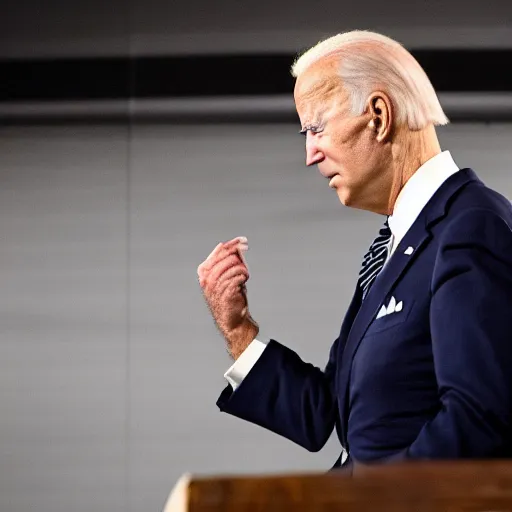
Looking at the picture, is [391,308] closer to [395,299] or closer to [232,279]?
[395,299]

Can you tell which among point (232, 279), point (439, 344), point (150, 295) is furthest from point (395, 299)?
point (150, 295)

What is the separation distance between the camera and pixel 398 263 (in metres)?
1.21

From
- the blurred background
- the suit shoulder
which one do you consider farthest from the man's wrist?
the blurred background

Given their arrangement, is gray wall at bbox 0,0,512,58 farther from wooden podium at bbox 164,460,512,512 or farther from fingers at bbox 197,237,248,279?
wooden podium at bbox 164,460,512,512

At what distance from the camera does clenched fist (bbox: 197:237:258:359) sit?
4.88ft

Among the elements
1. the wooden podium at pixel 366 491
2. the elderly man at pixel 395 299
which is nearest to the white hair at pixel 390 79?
the elderly man at pixel 395 299

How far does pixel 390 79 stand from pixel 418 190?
15 centimetres

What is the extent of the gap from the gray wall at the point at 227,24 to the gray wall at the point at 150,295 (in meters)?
0.27

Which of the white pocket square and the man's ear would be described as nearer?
the white pocket square

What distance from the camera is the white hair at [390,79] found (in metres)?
1.31

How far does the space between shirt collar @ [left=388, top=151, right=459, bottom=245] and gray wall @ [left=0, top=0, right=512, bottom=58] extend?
192cm

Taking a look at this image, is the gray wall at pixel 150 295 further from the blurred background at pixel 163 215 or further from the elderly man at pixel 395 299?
the elderly man at pixel 395 299

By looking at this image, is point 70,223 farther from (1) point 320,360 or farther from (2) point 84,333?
(1) point 320,360

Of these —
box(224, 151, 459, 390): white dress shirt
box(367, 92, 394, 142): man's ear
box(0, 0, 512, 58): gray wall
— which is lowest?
box(224, 151, 459, 390): white dress shirt
